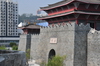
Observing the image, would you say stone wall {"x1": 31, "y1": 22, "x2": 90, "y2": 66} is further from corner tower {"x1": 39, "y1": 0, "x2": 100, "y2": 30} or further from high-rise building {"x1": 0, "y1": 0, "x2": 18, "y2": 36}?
high-rise building {"x1": 0, "y1": 0, "x2": 18, "y2": 36}

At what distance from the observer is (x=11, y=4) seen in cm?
8894

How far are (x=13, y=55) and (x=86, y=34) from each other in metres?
17.1

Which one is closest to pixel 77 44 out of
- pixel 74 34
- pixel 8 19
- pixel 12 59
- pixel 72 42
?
pixel 72 42

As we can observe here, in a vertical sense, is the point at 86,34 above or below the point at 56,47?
above

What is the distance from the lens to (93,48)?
22156mm

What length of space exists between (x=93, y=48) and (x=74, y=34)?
2.54 meters

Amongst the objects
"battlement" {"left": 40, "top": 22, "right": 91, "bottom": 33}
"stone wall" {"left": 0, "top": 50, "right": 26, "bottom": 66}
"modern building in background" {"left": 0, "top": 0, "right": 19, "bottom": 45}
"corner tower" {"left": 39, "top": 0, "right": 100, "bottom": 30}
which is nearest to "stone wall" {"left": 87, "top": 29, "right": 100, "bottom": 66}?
"battlement" {"left": 40, "top": 22, "right": 91, "bottom": 33}

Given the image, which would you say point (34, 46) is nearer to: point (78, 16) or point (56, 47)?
point (56, 47)

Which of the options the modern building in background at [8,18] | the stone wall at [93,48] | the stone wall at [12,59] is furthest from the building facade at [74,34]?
the modern building in background at [8,18]

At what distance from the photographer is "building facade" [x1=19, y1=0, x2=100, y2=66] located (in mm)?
22656

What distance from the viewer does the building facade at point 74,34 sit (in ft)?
74.3

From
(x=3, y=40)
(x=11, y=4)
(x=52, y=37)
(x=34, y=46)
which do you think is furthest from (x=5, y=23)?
(x=52, y=37)

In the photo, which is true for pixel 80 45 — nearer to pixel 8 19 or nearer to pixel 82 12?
pixel 82 12

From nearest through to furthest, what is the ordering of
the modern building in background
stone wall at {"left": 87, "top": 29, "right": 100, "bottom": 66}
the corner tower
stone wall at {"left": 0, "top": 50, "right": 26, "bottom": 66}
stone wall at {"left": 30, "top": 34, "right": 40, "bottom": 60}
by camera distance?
stone wall at {"left": 0, "top": 50, "right": 26, "bottom": 66} < stone wall at {"left": 87, "top": 29, "right": 100, "bottom": 66} < the corner tower < stone wall at {"left": 30, "top": 34, "right": 40, "bottom": 60} < the modern building in background
